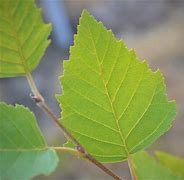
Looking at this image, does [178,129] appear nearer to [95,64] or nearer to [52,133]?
[52,133]

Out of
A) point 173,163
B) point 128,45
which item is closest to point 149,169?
point 173,163

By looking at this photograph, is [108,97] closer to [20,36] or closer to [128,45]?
[20,36]

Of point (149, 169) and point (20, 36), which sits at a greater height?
point (20, 36)

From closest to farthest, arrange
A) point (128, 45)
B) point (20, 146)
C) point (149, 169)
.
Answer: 1. point (20, 146)
2. point (149, 169)
3. point (128, 45)

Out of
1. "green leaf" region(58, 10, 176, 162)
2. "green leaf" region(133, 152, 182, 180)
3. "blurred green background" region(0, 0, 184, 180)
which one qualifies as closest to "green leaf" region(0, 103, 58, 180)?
"green leaf" region(58, 10, 176, 162)

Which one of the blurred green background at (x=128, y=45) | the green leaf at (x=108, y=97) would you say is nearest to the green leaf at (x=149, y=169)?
the green leaf at (x=108, y=97)

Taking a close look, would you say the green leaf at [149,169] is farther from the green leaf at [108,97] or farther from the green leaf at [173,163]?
the green leaf at [108,97]

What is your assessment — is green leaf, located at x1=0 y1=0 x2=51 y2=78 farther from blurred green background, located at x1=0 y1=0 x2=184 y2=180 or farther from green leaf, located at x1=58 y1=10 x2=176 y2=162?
blurred green background, located at x1=0 y1=0 x2=184 y2=180

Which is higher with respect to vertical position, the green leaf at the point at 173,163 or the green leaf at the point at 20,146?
the green leaf at the point at 20,146
